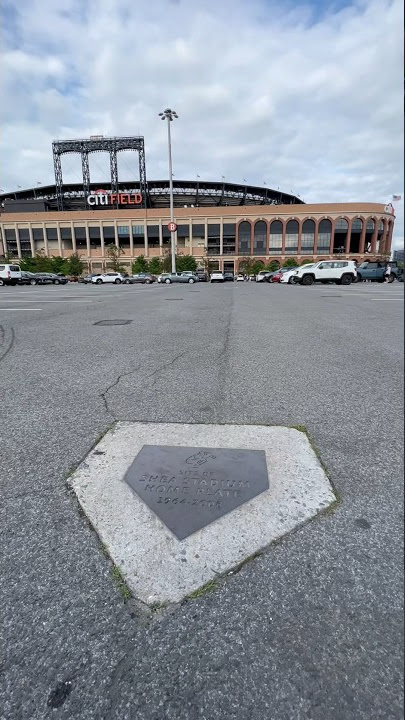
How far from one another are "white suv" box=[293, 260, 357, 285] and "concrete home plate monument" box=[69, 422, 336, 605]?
23.8 meters

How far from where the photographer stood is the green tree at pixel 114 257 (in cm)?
7025

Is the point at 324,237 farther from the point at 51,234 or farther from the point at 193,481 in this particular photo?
the point at 193,481

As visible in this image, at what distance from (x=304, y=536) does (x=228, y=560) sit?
0.41 meters

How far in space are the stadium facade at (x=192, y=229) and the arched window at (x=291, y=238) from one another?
0.21m

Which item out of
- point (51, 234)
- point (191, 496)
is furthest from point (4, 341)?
point (51, 234)

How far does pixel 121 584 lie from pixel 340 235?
84171 mm

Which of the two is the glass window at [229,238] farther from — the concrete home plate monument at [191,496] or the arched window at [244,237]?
the concrete home plate monument at [191,496]

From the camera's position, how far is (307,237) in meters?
74.9

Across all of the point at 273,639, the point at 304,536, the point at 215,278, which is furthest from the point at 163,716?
the point at 215,278

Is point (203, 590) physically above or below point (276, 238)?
below

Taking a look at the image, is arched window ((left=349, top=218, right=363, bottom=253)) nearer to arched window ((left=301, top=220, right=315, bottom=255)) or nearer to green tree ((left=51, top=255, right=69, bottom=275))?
arched window ((left=301, top=220, right=315, bottom=255))

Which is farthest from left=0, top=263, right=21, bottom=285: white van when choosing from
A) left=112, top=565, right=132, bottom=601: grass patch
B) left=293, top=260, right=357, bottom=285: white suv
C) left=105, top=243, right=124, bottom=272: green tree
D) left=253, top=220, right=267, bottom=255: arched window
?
left=253, top=220, right=267, bottom=255: arched window

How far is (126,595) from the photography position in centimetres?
145

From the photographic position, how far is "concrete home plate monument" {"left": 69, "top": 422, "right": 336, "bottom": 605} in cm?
160
